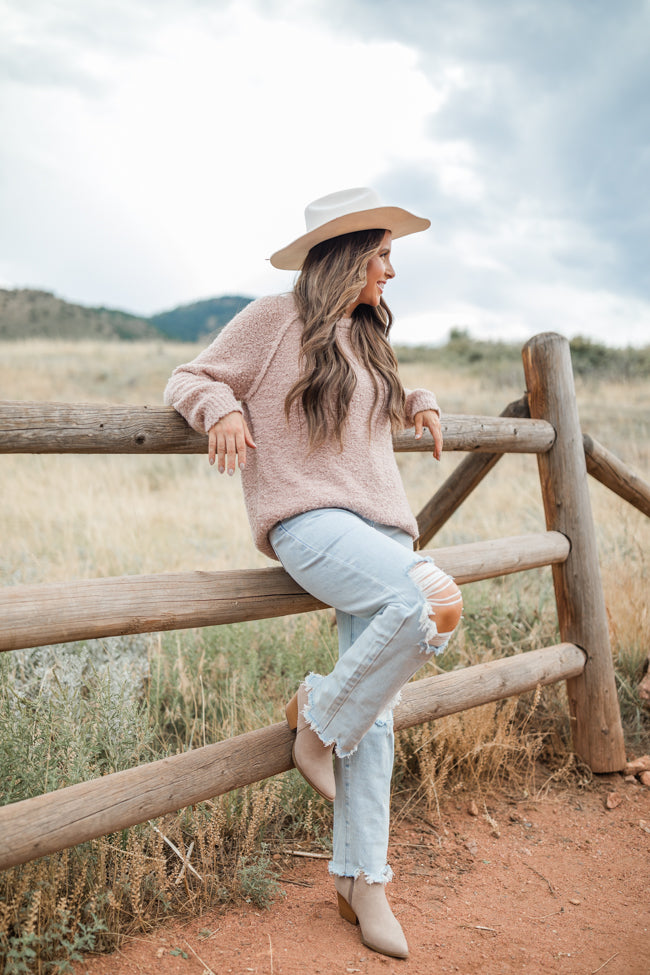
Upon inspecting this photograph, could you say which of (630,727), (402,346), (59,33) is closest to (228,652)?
(630,727)

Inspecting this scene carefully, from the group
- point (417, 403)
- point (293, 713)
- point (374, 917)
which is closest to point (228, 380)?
point (417, 403)

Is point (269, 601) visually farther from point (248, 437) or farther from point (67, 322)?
point (67, 322)

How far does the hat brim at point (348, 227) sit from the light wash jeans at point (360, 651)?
3.14 feet

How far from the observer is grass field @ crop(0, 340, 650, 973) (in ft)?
6.84

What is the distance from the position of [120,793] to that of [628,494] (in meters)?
3.00

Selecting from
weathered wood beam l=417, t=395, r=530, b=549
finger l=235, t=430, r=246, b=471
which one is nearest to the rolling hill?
weathered wood beam l=417, t=395, r=530, b=549

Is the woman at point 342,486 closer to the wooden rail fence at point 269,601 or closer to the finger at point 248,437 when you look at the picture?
the finger at point 248,437

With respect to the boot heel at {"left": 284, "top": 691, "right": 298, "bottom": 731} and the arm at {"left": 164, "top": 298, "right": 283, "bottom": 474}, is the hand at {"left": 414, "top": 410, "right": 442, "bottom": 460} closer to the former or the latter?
the arm at {"left": 164, "top": 298, "right": 283, "bottom": 474}

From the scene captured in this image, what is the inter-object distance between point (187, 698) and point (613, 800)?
6.61 ft

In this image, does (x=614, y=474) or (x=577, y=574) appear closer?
(x=577, y=574)

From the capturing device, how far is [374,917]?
2053 mm

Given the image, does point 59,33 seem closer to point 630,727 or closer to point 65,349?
point 630,727

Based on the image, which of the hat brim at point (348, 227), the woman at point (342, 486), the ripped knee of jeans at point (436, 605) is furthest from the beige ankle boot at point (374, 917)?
the hat brim at point (348, 227)

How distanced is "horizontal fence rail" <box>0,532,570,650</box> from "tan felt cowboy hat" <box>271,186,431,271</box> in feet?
3.69
